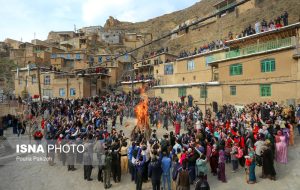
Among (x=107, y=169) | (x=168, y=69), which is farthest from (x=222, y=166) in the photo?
(x=168, y=69)

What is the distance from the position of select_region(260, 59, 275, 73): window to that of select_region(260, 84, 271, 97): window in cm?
145

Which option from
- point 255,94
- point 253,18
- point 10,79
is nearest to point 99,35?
point 10,79

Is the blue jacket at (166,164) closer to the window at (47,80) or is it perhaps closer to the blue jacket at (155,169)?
the blue jacket at (155,169)

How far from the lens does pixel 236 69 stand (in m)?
29.3

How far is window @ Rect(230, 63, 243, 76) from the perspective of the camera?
28752mm

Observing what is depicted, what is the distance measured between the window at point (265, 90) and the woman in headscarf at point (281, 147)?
46.0ft

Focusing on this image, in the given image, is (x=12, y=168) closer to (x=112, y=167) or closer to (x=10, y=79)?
(x=112, y=167)

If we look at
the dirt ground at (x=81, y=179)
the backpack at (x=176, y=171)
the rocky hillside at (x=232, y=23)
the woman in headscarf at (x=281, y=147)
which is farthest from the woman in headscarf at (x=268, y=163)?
the rocky hillside at (x=232, y=23)

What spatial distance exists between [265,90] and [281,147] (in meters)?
14.6

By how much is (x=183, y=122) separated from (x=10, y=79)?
186ft

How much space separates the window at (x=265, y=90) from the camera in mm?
25898

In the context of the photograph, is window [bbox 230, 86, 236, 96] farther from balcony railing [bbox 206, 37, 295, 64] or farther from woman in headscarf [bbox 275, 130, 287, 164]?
woman in headscarf [bbox 275, 130, 287, 164]

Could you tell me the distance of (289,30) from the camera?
25.4m

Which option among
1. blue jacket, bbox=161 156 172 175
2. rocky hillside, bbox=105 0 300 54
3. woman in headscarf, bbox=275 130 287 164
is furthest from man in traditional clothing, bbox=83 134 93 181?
rocky hillside, bbox=105 0 300 54
